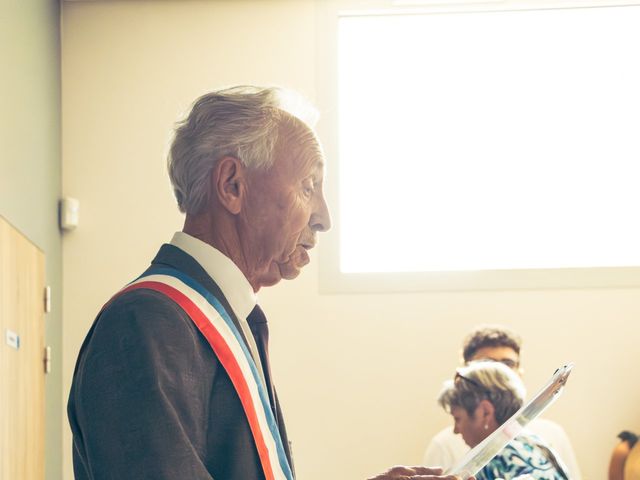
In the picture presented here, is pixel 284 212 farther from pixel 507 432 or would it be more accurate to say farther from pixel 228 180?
pixel 507 432

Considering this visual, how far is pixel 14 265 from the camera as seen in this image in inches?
182

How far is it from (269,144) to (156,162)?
4.37 meters

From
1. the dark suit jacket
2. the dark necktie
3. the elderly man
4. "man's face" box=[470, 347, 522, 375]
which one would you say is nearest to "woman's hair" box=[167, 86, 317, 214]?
the elderly man

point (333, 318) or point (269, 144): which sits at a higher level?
point (269, 144)

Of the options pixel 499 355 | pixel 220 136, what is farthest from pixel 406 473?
pixel 499 355

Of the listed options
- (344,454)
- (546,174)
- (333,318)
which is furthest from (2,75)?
(546,174)

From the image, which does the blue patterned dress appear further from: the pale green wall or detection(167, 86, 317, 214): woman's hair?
the pale green wall

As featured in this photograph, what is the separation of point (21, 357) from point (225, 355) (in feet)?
11.4

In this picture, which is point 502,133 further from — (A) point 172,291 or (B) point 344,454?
(A) point 172,291

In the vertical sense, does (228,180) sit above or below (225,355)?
above

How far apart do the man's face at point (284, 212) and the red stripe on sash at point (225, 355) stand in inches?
8.1

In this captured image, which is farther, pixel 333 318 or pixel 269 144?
pixel 333 318

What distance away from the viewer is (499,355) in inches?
195

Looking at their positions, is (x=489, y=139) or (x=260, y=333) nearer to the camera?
(x=260, y=333)
